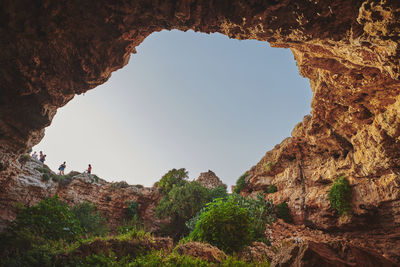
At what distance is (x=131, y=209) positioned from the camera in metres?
21.3

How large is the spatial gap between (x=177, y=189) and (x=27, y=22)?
17003 mm

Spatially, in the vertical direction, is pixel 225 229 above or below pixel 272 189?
below

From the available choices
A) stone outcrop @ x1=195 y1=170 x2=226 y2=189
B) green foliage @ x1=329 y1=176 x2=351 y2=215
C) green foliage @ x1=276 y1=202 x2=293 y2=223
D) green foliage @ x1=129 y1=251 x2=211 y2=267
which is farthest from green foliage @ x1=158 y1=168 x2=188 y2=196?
green foliage @ x1=129 y1=251 x2=211 y2=267

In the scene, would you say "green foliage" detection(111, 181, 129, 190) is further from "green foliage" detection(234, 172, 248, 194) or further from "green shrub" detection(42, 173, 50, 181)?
"green foliage" detection(234, 172, 248, 194)

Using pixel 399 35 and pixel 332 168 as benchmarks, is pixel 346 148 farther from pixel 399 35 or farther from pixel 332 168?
pixel 399 35

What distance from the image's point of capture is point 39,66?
22.5ft

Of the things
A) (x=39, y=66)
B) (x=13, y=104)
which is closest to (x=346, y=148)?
(x=39, y=66)

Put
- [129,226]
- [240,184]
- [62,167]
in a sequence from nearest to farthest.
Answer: [129,226] → [62,167] → [240,184]

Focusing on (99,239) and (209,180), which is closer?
(99,239)

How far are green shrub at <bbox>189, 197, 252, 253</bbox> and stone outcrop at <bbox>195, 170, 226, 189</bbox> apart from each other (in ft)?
64.6

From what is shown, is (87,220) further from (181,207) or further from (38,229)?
(181,207)

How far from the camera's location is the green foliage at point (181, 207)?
18.1 meters

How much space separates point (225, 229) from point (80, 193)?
692 inches

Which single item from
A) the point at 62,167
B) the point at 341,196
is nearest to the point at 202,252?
the point at 341,196
